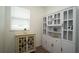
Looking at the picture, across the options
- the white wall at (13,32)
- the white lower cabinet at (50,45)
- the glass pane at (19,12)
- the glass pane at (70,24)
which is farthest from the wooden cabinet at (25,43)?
the glass pane at (70,24)

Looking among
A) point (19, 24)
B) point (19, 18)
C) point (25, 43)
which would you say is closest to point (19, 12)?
point (19, 18)

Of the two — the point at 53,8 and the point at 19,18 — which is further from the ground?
the point at 53,8

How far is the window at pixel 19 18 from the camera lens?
140cm

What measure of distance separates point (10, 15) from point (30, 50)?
811 millimetres

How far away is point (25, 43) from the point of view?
4.84 ft

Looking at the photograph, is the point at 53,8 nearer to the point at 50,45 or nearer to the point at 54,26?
the point at 54,26

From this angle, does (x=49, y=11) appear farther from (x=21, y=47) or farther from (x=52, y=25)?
(x=21, y=47)

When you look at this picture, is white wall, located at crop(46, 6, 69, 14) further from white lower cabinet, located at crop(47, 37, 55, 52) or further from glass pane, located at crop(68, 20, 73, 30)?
white lower cabinet, located at crop(47, 37, 55, 52)

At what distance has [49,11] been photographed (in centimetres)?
141

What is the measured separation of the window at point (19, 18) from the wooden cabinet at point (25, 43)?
18cm

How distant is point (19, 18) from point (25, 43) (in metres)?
0.53

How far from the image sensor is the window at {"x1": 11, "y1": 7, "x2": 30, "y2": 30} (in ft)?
4.60

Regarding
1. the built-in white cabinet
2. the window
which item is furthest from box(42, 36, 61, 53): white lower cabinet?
the window
